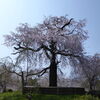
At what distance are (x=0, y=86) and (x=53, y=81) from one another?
91.0 ft

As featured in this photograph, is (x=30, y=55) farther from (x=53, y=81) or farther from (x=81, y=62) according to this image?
(x=81, y=62)

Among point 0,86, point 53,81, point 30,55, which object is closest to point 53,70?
point 53,81

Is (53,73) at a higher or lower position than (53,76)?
higher

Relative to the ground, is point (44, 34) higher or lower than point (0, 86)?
higher

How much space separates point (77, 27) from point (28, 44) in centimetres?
686

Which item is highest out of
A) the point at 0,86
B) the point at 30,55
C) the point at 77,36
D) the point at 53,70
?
the point at 77,36

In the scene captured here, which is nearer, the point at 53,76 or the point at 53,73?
the point at 53,76

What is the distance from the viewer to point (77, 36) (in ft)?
101

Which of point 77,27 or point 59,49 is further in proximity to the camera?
point 77,27

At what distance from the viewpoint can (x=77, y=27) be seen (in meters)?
31.9

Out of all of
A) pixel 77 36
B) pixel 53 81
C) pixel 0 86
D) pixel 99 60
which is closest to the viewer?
pixel 53 81

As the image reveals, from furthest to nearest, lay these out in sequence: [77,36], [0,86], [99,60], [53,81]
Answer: [0,86] < [99,60] < [77,36] < [53,81]

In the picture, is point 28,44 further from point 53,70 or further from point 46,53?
point 53,70

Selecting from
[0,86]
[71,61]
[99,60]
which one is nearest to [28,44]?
[71,61]
